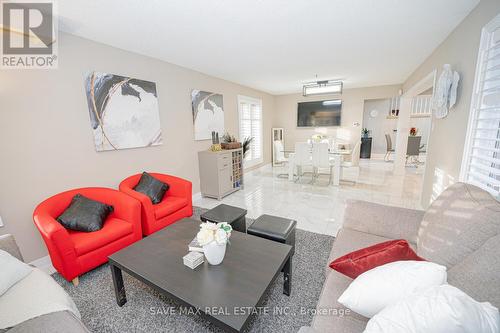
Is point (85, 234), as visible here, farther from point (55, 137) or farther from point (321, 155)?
point (321, 155)

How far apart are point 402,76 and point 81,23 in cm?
586

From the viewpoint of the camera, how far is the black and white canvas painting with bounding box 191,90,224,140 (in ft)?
12.8

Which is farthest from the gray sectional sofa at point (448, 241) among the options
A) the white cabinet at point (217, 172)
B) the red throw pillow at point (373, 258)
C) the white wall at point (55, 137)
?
the white wall at point (55, 137)

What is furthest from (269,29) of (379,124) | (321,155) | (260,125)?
(379,124)

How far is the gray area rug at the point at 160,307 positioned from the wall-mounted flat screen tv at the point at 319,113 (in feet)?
18.1

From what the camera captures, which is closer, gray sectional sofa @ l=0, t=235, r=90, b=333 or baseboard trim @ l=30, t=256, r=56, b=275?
gray sectional sofa @ l=0, t=235, r=90, b=333

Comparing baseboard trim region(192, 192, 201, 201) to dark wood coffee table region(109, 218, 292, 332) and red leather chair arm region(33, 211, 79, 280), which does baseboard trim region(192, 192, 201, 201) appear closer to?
dark wood coffee table region(109, 218, 292, 332)

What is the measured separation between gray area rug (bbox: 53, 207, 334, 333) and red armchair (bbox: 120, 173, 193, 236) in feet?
1.90

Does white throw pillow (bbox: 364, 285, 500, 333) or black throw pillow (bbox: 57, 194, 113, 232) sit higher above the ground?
white throw pillow (bbox: 364, 285, 500, 333)

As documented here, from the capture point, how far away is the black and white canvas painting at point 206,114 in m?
3.89

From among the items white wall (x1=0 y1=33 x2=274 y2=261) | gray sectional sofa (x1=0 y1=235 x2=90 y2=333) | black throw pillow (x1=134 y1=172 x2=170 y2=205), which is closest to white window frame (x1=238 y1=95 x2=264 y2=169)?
white wall (x1=0 y1=33 x2=274 y2=261)

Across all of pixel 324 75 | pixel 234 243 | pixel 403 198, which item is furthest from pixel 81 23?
pixel 403 198

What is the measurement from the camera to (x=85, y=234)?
1.90 metres

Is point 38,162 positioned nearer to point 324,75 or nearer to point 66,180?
point 66,180
